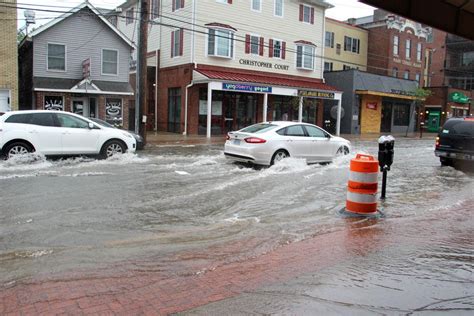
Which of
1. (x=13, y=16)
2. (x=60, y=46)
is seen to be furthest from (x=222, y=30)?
(x=13, y=16)

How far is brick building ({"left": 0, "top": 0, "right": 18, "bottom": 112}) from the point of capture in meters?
23.0

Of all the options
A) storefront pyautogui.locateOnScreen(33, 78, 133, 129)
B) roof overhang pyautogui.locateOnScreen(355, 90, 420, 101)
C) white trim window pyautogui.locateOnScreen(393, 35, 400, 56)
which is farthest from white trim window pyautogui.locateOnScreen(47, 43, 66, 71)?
white trim window pyautogui.locateOnScreen(393, 35, 400, 56)

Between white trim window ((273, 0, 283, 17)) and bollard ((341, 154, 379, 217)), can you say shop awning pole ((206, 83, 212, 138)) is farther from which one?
bollard ((341, 154, 379, 217))

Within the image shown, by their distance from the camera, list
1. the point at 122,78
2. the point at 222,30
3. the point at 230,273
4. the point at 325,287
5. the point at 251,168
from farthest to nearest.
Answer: the point at 222,30 < the point at 122,78 < the point at 251,168 < the point at 230,273 < the point at 325,287

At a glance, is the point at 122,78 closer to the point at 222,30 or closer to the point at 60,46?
the point at 60,46

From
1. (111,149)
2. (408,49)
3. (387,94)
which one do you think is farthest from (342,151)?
(408,49)

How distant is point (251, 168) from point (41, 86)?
1548 centimetres

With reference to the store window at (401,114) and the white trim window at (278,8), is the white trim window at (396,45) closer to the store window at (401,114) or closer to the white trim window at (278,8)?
the store window at (401,114)

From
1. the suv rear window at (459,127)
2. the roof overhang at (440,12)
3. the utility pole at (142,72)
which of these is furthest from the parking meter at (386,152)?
the utility pole at (142,72)

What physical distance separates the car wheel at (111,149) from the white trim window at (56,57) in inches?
523

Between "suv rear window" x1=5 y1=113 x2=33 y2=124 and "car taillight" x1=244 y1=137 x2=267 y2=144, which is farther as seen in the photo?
"car taillight" x1=244 y1=137 x2=267 y2=144

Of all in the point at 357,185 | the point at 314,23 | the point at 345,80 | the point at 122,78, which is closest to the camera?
the point at 357,185

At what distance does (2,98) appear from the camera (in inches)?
935

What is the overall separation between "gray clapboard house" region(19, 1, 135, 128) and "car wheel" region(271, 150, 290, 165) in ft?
49.3
